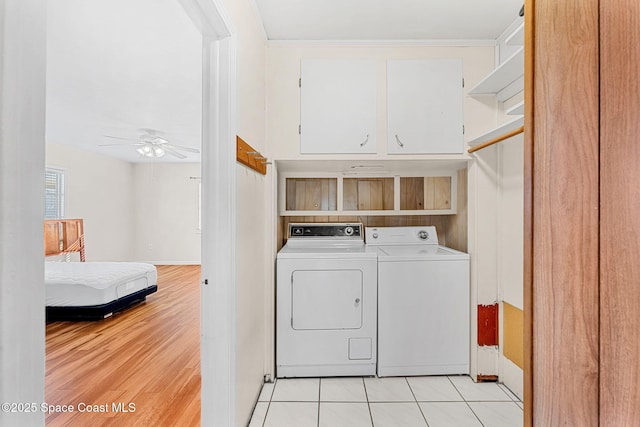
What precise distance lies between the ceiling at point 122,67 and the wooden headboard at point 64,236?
151 cm

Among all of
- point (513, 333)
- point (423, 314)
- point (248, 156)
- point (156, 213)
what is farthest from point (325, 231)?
point (156, 213)

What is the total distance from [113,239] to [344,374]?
20.7 ft

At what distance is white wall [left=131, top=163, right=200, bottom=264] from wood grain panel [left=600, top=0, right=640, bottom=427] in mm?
7237

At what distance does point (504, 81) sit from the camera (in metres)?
2.02

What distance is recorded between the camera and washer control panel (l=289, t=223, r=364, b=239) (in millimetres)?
2688

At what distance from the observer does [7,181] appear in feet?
1.46

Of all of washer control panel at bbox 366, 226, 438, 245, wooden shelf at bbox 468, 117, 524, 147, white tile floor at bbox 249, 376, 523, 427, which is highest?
wooden shelf at bbox 468, 117, 524, 147

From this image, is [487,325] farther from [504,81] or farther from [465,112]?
[504,81]

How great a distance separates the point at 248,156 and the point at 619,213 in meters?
1.46

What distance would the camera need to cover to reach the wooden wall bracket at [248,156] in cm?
148

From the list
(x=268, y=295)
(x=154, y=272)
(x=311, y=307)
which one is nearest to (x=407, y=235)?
(x=311, y=307)

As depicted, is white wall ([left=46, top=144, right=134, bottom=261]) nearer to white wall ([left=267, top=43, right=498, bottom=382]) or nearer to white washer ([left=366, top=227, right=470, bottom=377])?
white wall ([left=267, top=43, right=498, bottom=382])

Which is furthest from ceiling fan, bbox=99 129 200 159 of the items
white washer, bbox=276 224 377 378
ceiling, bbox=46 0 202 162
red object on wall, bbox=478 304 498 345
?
red object on wall, bbox=478 304 498 345

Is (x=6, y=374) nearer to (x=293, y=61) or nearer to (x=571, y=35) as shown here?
(x=571, y=35)
